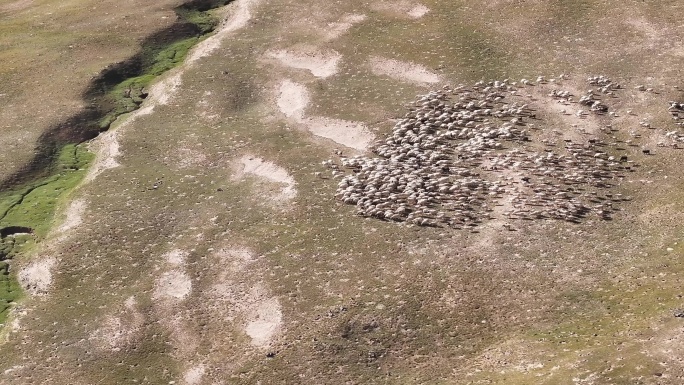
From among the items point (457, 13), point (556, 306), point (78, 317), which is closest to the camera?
point (556, 306)

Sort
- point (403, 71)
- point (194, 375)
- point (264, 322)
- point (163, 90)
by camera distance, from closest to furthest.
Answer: point (194, 375) → point (264, 322) → point (403, 71) → point (163, 90)

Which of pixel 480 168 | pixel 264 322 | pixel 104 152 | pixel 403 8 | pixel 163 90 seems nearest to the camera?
pixel 264 322

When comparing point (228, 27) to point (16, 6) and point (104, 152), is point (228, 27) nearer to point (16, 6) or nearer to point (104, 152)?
point (104, 152)

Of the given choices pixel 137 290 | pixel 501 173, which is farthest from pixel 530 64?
pixel 137 290

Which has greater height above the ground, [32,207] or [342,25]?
[342,25]

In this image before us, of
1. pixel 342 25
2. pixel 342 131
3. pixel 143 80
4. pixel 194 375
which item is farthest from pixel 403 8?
pixel 194 375

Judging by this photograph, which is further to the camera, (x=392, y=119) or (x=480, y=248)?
(x=392, y=119)

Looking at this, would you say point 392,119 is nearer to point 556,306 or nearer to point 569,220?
point 569,220
